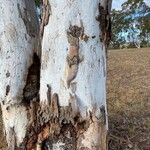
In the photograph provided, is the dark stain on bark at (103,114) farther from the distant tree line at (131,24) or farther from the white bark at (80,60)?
the distant tree line at (131,24)

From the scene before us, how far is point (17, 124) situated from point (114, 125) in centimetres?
165

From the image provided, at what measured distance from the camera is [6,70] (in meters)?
3.70

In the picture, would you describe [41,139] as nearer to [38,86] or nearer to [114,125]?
[38,86]

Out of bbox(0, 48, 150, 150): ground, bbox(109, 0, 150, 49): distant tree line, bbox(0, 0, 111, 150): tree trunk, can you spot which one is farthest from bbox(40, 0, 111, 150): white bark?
bbox(109, 0, 150, 49): distant tree line

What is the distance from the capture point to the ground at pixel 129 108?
478 cm

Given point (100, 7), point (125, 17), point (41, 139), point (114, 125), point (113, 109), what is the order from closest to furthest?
point (100, 7) < point (41, 139) < point (114, 125) < point (113, 109) < point (125, 17)

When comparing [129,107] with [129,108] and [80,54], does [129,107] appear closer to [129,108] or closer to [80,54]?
[129,108]

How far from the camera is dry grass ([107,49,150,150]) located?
478 centimetres

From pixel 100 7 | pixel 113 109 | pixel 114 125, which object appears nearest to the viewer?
pixel 100 7

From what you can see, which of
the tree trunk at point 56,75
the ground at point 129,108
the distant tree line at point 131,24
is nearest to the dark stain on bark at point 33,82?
the tree trunk at point 56,75

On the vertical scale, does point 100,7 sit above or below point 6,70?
above

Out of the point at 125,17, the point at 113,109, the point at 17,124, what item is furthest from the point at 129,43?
the point at 17,124

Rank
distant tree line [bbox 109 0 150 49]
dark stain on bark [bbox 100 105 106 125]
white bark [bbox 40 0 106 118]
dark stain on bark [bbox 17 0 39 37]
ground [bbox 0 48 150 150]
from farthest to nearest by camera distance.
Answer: distant tree line [bbox 109 0 150 49]
ground [bbox 0 48 150 150]
dark stain on bark [bbox 17 0 39 37]
dark stain on bark [bbox 100 105 106 125]
white bark [bbox 40 0 106 118]

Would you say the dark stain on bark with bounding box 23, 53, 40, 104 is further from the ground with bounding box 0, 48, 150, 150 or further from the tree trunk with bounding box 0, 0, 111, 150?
the ground with bounding box 0, 48, 150, 150
